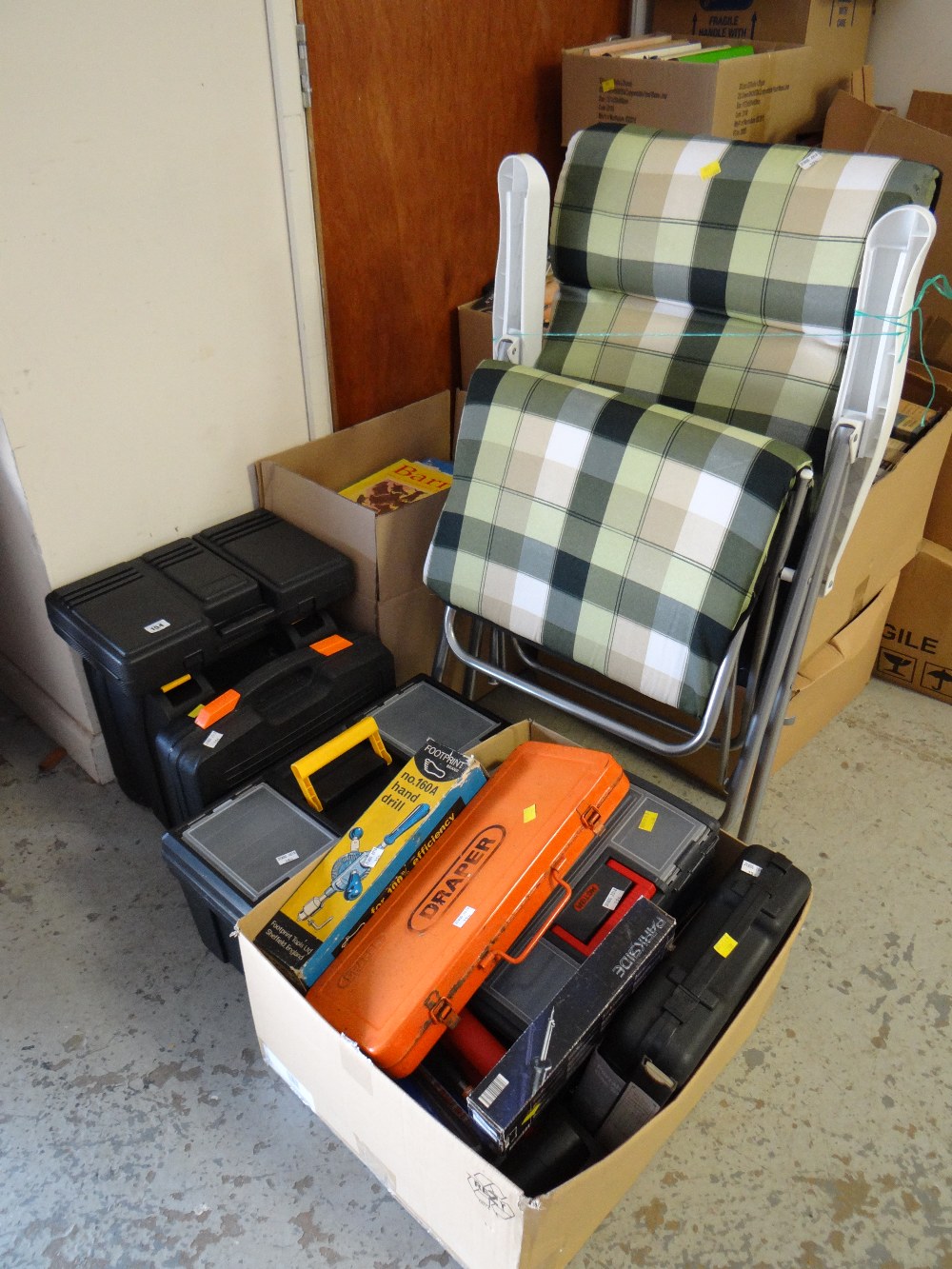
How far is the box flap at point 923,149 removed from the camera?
1.90 m

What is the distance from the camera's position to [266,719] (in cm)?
159

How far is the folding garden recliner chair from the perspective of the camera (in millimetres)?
1282

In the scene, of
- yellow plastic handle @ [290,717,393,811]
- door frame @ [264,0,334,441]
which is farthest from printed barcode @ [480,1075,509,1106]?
door frame @ [264,0,334,441]

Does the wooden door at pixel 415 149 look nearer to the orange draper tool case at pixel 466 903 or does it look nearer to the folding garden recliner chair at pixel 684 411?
the folding garden recliner chair at pixel 684 411

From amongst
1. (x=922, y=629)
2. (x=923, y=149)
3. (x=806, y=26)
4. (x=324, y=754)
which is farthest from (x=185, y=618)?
(x=806, y=26)

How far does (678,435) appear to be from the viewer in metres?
1.30

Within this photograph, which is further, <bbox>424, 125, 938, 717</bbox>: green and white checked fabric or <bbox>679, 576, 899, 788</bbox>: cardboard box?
<bbox>679, 576, 899, 788</bbox>: cardboard box

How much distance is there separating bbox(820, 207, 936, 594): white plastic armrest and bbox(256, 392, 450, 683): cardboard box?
2.49 ft

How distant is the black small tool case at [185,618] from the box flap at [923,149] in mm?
1282

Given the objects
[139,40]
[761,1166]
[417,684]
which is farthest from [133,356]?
[761,1166]

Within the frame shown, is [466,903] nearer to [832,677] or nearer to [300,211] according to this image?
[832,677]

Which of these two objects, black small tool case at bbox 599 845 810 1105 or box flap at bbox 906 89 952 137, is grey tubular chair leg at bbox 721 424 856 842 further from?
box flap at bbox 906 89 952 137

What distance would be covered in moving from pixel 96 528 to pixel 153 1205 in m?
1.06

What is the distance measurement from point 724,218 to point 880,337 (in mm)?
300
